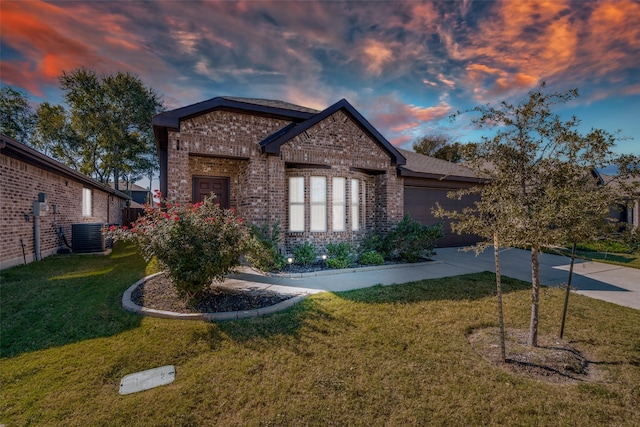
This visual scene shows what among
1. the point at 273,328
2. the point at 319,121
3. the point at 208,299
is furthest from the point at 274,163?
the point at 273,328

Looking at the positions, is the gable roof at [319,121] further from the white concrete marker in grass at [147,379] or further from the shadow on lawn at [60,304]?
the white concrete marker in grass at [147,379]

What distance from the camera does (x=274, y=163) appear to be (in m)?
8.18

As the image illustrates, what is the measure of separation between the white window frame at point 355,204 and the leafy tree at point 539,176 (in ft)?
18.1

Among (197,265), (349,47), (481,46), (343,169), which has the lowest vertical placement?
(197,265)

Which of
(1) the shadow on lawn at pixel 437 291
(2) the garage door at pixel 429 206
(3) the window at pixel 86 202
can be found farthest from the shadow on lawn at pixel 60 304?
(2) the garage door at pixel 429 206

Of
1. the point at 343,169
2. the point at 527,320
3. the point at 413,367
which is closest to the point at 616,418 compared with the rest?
the point at 413,367

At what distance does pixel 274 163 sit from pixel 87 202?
12048 millimetres

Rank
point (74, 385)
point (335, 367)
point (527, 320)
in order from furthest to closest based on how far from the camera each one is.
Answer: point (527, 320) < point (335, 367) < point (74, 385)

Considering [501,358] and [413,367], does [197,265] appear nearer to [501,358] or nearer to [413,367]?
[413,367]

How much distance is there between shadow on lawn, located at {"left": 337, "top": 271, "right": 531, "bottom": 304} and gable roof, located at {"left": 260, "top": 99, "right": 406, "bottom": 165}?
4.73 metres

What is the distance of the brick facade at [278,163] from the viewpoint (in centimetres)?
780

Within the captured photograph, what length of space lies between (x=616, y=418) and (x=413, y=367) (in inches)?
65.3

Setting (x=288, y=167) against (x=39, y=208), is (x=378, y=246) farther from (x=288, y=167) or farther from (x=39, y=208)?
(x=39, y=208)

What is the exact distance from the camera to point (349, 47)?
887 centimetres
